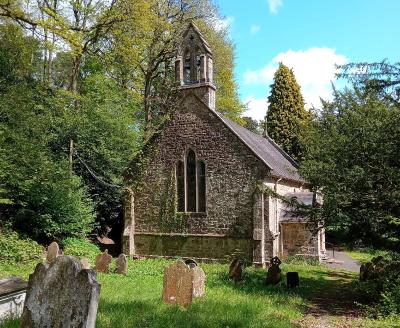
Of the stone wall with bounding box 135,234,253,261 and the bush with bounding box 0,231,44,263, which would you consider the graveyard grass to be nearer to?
the bush with bounding box 0,231,44,263

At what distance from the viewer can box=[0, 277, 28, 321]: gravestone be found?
24.3ft

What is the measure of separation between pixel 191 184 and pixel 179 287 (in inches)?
464

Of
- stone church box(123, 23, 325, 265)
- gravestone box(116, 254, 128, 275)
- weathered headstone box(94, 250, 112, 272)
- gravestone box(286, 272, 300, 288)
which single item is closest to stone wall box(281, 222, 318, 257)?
stone church box(123, 23, 325, 265)

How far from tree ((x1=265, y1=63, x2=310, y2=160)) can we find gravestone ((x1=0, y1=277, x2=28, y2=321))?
3365 centimetres

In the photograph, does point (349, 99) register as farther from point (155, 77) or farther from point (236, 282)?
point (155, 77)

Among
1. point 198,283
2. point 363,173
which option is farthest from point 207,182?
point 363,173

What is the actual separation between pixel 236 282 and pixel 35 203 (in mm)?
10872

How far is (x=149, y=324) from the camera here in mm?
7363

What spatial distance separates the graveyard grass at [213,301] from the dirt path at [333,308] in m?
0.13

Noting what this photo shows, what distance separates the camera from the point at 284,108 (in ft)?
136

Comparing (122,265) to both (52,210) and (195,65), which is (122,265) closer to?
(52,210)

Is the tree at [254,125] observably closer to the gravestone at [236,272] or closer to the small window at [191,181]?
the small window at [191,181]

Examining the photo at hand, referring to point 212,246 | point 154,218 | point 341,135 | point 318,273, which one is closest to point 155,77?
point 154,218

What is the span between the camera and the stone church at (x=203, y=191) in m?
19.7
